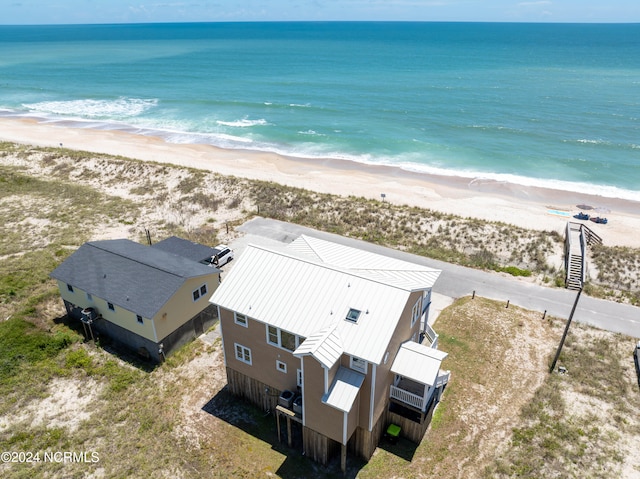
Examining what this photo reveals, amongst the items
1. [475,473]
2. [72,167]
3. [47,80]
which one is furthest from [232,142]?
[47,80]

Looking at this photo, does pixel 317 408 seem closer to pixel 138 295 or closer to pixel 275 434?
pixel 275 434

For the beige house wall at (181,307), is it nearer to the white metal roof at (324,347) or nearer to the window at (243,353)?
the window at (243,353)

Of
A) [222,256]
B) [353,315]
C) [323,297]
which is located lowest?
[222,256]

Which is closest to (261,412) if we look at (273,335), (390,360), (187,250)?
(273,335)

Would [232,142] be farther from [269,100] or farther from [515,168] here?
[515,168]

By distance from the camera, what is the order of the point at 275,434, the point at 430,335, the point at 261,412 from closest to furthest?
the point at 275,434 < the point at 261,412 < the point at 430,335

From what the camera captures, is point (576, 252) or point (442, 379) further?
point (576, 252)
